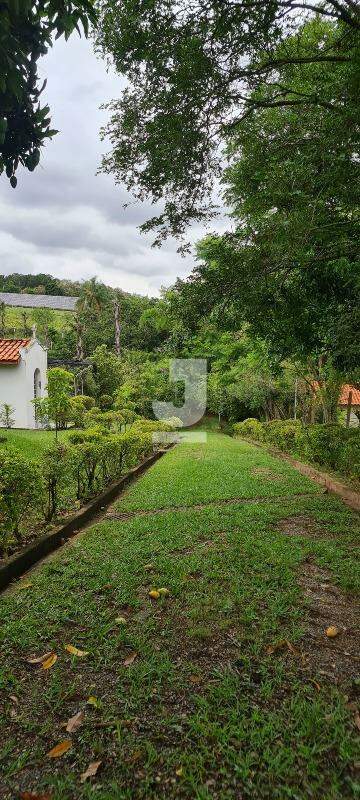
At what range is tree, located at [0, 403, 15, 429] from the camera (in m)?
15.8

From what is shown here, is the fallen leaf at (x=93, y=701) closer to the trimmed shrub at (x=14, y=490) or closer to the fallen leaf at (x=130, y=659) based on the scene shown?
the fallen leaf at (x=130, y=659)

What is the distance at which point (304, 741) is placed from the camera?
1985mm

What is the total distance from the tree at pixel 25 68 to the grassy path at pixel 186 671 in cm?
276

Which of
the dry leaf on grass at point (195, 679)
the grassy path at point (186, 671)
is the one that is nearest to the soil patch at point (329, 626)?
the grassy path at point (186, 671)

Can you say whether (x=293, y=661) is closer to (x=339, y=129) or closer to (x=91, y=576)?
(x=91, y=576)

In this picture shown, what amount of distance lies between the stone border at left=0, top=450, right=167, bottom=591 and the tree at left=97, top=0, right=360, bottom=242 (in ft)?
12.6

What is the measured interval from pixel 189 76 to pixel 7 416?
13791 millimetres

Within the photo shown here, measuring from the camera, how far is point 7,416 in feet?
51.3

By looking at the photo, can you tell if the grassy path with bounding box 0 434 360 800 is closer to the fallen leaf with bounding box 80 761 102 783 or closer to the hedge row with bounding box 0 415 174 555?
the fallen leaf with bounding box 80 761 102 783

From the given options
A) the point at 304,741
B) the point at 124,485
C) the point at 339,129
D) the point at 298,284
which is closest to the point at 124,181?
the point at 339,129

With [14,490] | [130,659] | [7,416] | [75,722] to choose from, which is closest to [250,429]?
[7,416]

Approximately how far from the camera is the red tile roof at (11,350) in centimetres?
1625

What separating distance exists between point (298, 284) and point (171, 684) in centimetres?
516

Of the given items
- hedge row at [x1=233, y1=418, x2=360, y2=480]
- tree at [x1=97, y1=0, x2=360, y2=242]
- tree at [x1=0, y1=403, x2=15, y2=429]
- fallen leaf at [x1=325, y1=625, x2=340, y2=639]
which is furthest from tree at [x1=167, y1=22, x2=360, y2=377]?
tree at [x1=0, y1=403, x2=15, y2=429]
